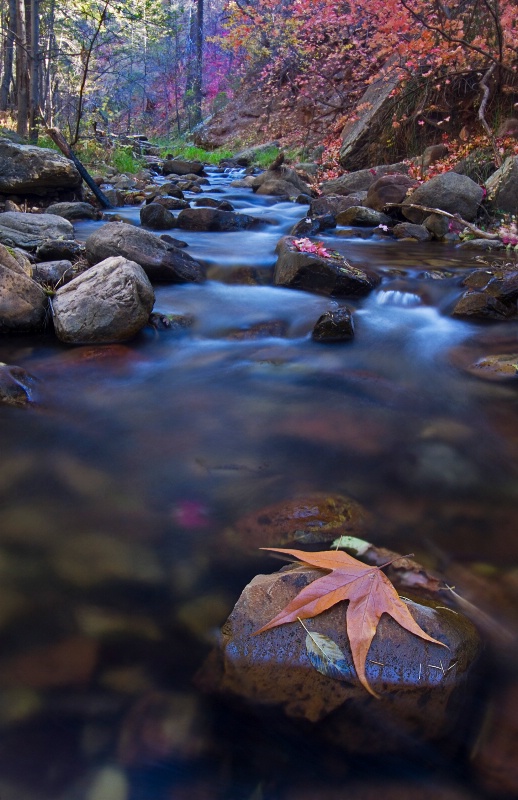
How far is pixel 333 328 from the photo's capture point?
4211mm

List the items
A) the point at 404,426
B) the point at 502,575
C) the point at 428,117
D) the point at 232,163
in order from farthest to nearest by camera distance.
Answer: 1. the point at 232,163
2. the point at 428,117
3. the point at 404,426
4. the point at 502,575

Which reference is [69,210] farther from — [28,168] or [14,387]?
[14,387]

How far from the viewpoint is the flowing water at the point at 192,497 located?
132cm

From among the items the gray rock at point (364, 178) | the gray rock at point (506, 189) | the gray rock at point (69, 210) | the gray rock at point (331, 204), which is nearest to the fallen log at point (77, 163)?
the gray rock at point (69, 210)

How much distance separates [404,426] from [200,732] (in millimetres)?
2063

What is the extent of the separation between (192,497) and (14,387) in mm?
1433

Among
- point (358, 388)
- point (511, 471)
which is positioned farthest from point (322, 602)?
point (358, 388)

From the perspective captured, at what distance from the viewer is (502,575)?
186 centimetres

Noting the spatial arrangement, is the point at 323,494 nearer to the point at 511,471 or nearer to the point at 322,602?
the point at 322,602

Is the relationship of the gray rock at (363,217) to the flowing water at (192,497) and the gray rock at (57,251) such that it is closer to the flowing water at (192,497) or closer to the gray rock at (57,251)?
the flowing water at (192,497)

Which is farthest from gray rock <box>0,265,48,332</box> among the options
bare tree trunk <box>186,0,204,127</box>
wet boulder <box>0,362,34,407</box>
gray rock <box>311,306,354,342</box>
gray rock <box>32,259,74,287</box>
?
bare tree trunk <box>186,0,204,127</box>

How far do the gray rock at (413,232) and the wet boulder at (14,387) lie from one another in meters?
6.52

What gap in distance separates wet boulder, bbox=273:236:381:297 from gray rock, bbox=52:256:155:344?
6.40 feet

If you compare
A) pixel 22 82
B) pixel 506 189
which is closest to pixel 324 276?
pixel 506 189
